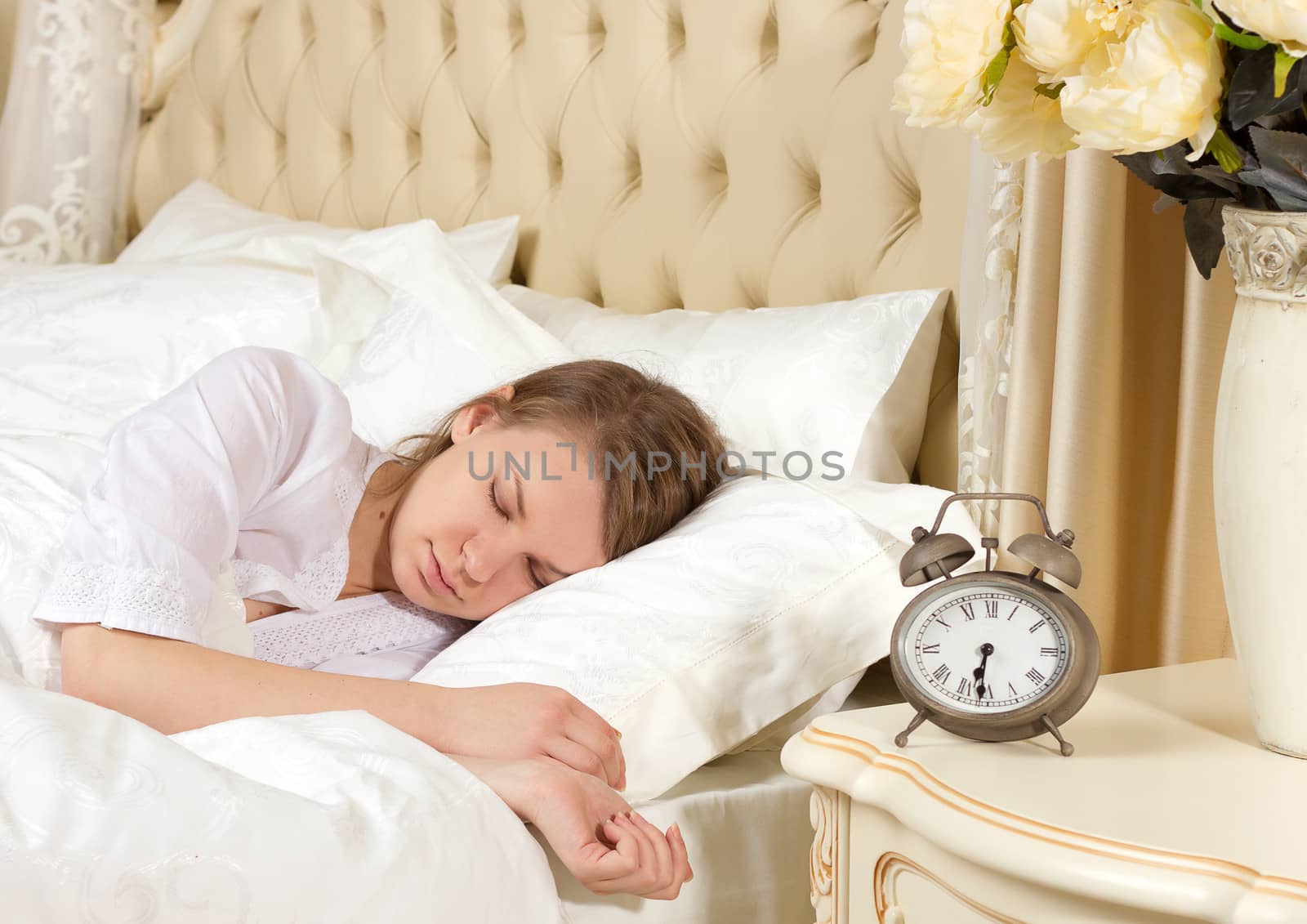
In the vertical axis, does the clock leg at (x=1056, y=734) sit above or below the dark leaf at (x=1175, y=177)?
below

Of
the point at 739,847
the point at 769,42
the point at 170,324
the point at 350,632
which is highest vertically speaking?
the point at 769,42

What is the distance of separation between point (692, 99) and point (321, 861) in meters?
1.27

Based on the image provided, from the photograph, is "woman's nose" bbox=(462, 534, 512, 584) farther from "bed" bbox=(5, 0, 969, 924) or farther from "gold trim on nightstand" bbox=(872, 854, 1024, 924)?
"gold trim on nightstand" bbox=(872, 854, 1024, 924)

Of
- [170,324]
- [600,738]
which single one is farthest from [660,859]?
[170,324]

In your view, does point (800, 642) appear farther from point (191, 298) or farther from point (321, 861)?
point (191, 298)

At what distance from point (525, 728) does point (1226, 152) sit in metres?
0.66

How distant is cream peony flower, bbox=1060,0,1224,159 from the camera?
71 cm

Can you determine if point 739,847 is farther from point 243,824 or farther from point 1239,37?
point 1239,37

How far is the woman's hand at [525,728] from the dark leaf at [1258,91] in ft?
2.11

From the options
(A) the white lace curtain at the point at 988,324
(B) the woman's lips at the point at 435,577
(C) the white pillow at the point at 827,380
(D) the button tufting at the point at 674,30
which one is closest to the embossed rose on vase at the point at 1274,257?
(A) the white lace curtain at the point at 988,324

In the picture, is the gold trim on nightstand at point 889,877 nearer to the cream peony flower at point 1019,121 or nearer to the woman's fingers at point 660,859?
the woman's fingers at point 660,859

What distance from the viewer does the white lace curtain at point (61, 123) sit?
105 inches

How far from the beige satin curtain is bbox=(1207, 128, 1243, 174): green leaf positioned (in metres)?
0.27

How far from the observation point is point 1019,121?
0.84 meters
